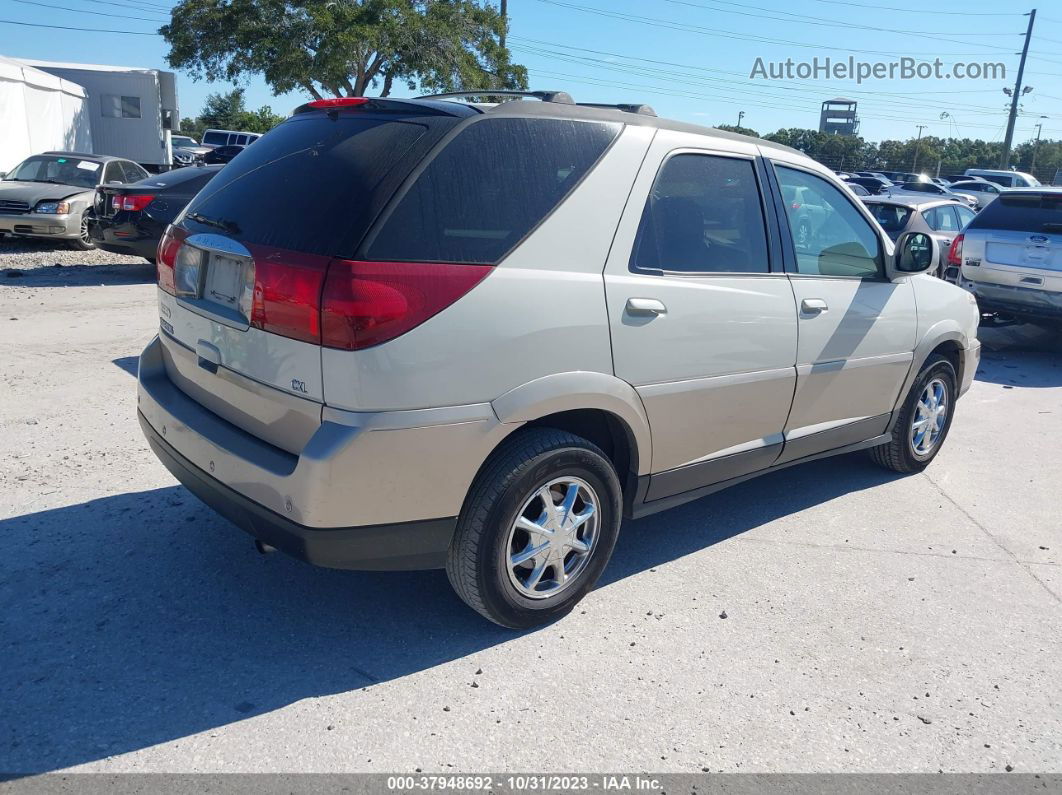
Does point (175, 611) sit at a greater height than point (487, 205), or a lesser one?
lesser

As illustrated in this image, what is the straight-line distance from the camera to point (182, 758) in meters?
2.66

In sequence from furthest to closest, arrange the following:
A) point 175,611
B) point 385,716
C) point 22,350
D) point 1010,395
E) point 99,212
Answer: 1. point 99,212
2. point 1010,395
3. point 22,350
4. point 175,611
5. point 385,716

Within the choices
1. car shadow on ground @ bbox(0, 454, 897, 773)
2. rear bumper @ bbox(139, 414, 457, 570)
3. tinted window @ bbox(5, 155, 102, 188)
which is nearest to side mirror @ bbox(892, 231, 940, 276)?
car shadow on ground @ bbox(0, 454, 897, 773)

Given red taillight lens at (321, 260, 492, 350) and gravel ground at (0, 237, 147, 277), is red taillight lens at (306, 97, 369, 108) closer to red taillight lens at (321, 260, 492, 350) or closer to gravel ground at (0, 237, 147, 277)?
red taillight lens at (321, 260, 492, 350)

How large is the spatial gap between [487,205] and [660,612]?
6.03 ft

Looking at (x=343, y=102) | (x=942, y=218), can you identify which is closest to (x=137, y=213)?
(x=343, y=102)

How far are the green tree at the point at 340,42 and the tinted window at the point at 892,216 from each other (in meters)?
19.6

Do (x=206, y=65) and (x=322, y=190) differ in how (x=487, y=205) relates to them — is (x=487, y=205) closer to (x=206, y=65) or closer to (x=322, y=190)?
(x=322, y=190)

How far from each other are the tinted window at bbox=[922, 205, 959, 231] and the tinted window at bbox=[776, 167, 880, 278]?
9600 mm

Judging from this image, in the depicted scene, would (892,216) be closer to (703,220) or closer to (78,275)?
(703,220)

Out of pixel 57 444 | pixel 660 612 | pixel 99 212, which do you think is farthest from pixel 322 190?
pixel 99 212

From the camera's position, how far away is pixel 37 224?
12844 mm

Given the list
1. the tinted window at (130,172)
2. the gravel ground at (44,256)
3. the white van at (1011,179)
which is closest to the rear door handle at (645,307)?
the gravel ground at (44,256)

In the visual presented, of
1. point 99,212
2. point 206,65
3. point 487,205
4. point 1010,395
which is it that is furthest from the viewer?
point 206,65
